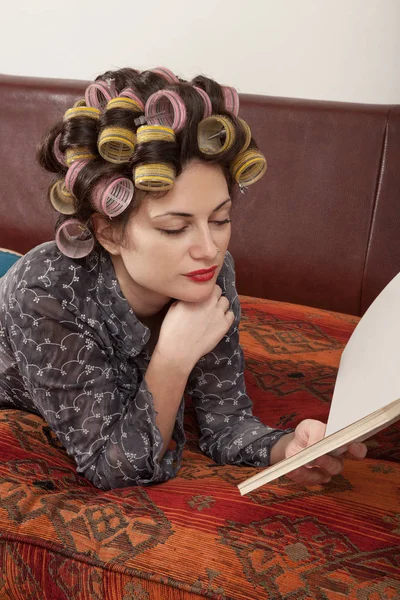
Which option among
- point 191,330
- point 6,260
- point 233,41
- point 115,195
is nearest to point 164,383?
point 191,330

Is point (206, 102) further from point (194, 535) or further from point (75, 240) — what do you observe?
point (194, 535)

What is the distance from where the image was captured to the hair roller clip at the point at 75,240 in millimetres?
1301

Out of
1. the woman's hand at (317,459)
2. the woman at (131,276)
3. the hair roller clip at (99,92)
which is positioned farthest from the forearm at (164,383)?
the hair roller clip at (99,92)

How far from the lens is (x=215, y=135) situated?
125cm

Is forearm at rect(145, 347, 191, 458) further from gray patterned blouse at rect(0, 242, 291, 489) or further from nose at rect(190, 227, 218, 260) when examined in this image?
nose at rect(190, 227, 218, 260)

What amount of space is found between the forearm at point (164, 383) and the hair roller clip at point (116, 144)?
336 millimetres

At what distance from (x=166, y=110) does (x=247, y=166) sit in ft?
0.56

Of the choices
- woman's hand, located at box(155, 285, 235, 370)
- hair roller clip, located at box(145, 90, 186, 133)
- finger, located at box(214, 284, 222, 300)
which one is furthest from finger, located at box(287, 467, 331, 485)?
hair roller clip, located at box(145, 90, 186, 133)

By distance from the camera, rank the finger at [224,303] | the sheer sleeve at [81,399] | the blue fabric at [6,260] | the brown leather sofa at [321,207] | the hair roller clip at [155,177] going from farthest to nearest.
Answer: the brown leather sofa at [321,207] < the blue fabric at [6,260] < the finger at [224,303] < the sheer sleeve at [81,399] < the hair roller clip at [155,177]

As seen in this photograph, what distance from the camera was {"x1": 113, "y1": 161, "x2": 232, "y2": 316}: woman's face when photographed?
1201 mm

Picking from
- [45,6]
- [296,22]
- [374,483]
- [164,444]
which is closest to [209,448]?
[164,444]

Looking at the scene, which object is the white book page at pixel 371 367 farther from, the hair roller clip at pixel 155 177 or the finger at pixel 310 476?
the hair roller clip at pixel 155 177

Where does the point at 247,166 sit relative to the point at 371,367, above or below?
above

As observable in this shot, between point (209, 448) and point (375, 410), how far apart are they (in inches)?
28.7
